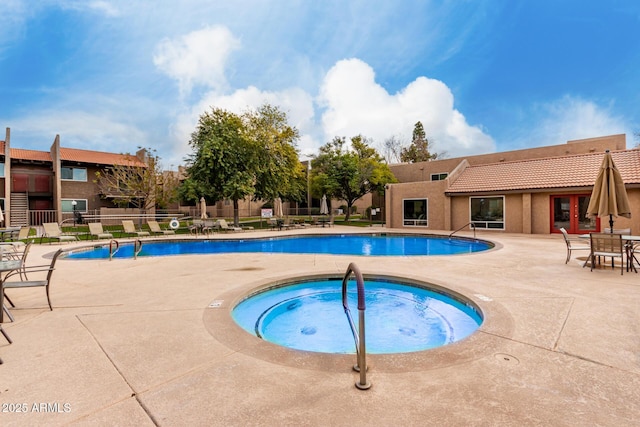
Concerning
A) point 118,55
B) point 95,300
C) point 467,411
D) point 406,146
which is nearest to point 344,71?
point 118,55

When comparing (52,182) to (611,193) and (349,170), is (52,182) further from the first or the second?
(611,193)

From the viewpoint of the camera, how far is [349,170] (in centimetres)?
2533

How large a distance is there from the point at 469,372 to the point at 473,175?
19.3 m

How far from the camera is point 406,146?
49375 millimetres

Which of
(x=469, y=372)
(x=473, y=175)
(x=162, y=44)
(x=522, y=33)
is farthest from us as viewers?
(x=522, y=33)

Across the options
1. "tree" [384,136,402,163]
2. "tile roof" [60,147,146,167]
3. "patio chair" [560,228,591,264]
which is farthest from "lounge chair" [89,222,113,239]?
"tree" [384,136,402,163]

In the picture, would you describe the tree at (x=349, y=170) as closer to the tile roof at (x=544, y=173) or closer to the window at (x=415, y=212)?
the window at (x=415, y=212)

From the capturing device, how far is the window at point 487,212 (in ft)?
58.4

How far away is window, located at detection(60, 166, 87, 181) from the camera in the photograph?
25.6m

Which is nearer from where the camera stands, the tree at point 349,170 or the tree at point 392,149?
the tree at point 349,170

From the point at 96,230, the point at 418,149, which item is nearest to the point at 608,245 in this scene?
the point at 96,230

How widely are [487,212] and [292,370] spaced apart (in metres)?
18.4

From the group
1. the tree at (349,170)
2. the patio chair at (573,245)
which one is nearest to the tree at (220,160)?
the tree at (349,170)

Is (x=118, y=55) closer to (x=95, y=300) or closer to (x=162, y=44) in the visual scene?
(x=162, y=44)
